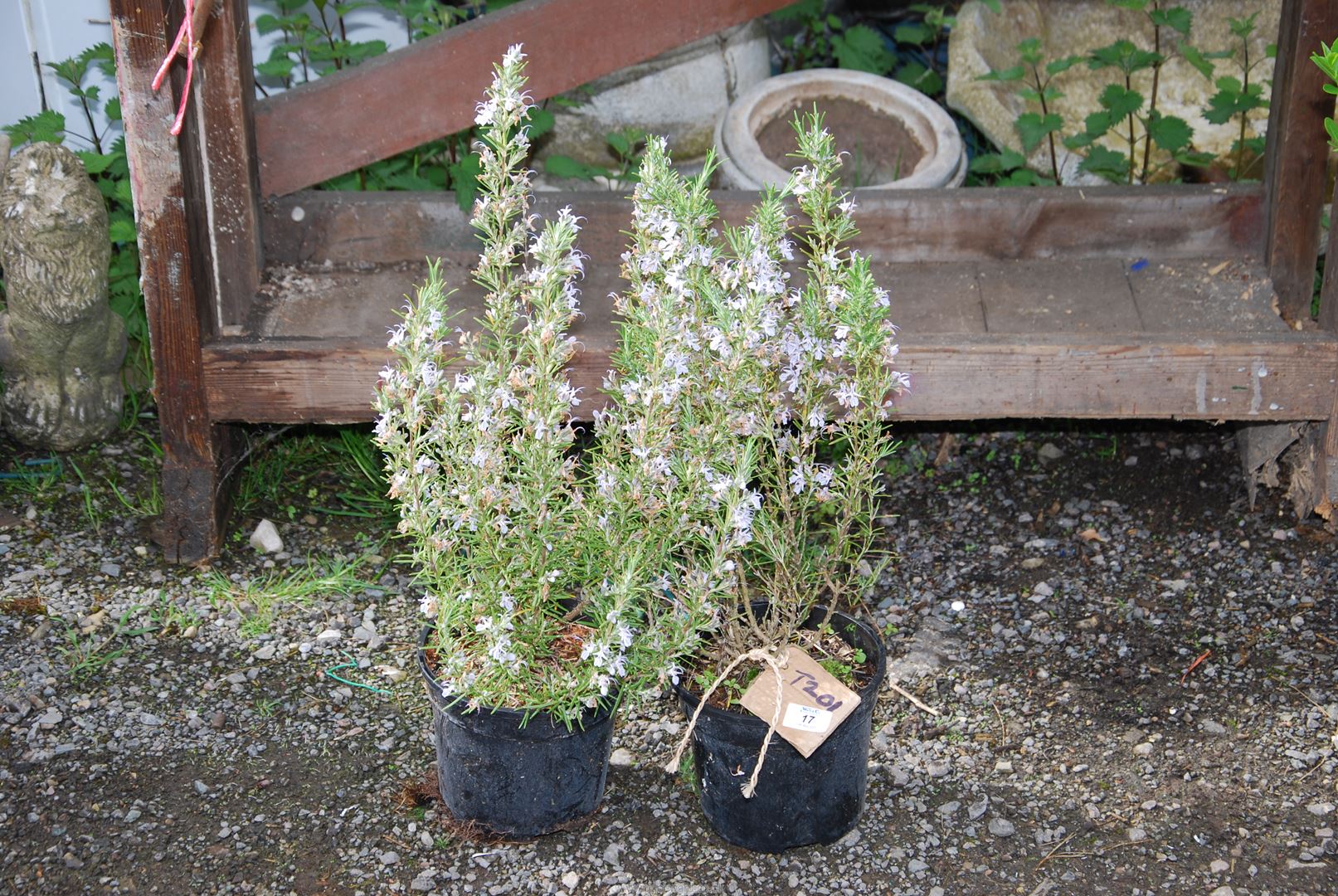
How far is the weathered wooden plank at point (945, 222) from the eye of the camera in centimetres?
404

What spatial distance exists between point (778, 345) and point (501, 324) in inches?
19.9

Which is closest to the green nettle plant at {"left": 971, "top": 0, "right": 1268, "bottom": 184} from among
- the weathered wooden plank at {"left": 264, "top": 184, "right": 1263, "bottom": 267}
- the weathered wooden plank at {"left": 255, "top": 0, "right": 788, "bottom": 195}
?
the weathered wooden plank at {"left": 264, "top": 184, "right": 1263, "bottom": 267}

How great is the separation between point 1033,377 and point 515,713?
5.54 feet

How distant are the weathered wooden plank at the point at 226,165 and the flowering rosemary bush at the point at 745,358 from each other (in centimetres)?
149

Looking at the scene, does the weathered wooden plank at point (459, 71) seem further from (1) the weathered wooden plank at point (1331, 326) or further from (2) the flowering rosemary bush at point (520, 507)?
(1) the weathered wooden plank at point (1331, 326)

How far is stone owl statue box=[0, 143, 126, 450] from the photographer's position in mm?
3846

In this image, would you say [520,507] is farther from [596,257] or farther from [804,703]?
[596,257]

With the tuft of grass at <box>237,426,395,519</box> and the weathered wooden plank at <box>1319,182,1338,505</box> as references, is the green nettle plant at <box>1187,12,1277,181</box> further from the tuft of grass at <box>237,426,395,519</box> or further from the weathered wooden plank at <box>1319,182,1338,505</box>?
the tuft of grass at <box>237,426,395,519</box>

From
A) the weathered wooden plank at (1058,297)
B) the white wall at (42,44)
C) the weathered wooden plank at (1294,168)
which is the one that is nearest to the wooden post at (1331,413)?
the weathered wooden plank at (1294,168)

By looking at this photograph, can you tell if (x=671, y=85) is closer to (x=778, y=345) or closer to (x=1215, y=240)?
(x=1215, y=240)

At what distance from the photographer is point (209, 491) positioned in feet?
11.8

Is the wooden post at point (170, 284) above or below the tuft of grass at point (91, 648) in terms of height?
above

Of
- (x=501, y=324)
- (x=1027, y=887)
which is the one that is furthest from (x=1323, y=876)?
(x=501, y=324)

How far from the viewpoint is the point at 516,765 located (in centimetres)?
266
